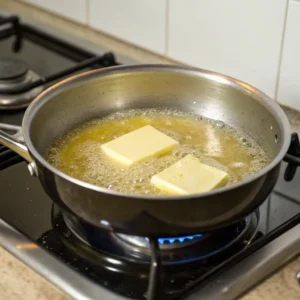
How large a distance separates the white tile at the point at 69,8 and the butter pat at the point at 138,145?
49 centimetres

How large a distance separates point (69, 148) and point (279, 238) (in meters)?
0.31

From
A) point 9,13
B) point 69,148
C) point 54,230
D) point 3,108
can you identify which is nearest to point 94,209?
point 54,230

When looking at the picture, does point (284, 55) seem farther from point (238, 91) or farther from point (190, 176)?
point (190, 176)

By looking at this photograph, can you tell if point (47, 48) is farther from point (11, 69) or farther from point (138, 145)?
point (138, 145)

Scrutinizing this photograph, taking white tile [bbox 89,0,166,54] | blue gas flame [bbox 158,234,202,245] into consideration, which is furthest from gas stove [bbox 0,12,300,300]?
white tile [bbox 89,0,166,54]

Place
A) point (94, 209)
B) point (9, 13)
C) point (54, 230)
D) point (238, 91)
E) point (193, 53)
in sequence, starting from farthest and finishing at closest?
point (9, 13), point (193, 53), point (238, 91), point (54, 230), point (94, 209)

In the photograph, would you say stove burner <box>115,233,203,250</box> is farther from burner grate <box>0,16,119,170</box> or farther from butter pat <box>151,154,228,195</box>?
burner grate <box>0,16,119,170</box>

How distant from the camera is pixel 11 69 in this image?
3.29 feet

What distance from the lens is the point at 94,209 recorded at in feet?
1.92

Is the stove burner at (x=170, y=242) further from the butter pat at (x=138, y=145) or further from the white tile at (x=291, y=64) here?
the white tile at (x=291, y=64)

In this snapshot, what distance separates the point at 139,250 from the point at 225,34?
46 cm

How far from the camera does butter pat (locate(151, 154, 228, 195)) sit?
2.18 ft

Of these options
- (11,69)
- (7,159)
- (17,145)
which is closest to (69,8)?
(11,69)

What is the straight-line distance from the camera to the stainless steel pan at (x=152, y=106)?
0.57 meters
